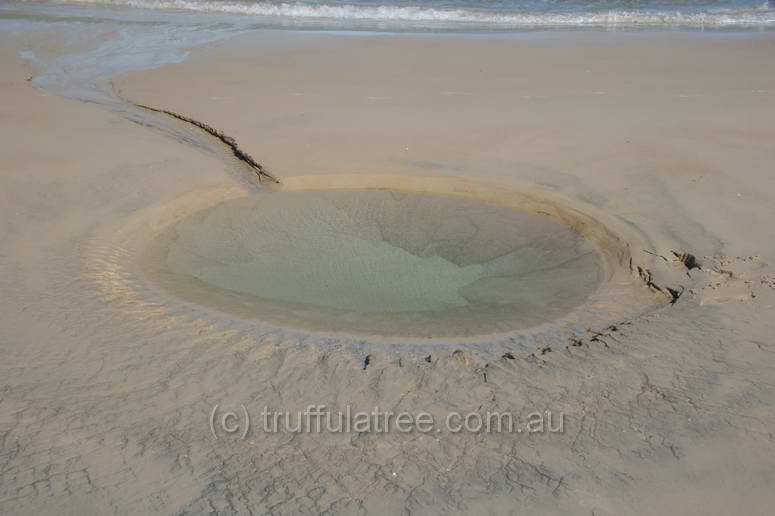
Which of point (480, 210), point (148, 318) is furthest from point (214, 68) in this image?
point (148, 318)

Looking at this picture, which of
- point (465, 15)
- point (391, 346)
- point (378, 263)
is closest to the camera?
point (391, 346)

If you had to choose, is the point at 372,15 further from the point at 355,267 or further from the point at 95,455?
the point at 95,455

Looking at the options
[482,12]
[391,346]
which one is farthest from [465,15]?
[391,346]

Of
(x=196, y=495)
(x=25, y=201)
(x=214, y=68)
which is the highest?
(x=214, y=68)

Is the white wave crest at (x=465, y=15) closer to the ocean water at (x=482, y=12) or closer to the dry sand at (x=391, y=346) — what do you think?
the ocean water at (x=482, y=12)

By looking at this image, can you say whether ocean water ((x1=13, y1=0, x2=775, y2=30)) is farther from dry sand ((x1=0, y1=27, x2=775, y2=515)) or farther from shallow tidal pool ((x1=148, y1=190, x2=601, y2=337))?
shallow tidal pool ((x1=148, y1=190, x2=601, y2=337))

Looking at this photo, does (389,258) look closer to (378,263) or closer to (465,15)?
(378,263)
